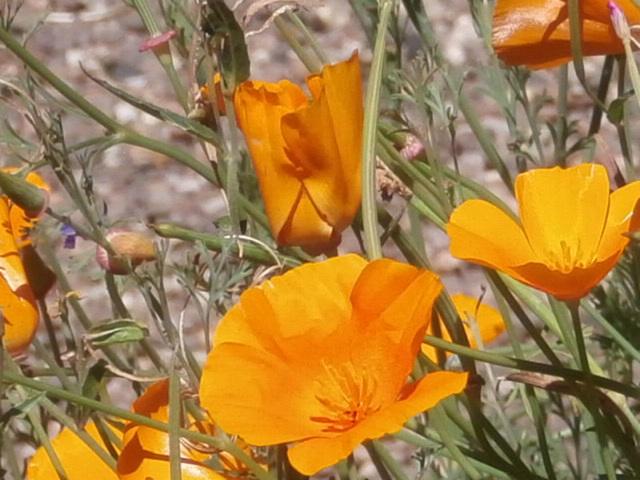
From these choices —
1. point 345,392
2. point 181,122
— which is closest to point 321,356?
point 345,392

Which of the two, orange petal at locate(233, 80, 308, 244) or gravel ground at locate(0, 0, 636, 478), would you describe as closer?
orange petal at locate(233, 80, 308, 244)

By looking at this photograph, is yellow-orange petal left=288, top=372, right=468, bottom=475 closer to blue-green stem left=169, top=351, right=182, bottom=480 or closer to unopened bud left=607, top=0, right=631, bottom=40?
blue-green stem left=169, top=351, right=182, bottom=480

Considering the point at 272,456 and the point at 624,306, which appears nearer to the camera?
the point at 272,456

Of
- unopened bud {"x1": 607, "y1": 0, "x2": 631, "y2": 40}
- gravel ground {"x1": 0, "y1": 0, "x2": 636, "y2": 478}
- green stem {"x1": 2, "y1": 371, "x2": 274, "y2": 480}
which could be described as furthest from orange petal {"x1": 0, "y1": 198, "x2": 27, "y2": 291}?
gravel ground {"x1": 0, "y1": 0, "x2": 636, "y2": 478}

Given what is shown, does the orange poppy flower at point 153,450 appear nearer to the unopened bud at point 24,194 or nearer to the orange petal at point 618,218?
the unopened bud at point 24,194

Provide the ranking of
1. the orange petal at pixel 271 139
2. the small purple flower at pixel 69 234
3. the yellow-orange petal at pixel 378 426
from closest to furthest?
the yellow-orange petal at pixel 378 426, the orange petal at pixel 271 139, the small purple flower at pixel 69 234

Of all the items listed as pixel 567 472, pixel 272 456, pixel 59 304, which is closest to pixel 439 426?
pixel 272 456

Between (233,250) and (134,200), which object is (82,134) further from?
(233,250)

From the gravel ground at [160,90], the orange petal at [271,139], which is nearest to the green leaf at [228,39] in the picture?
the orange petal at [271,139]
